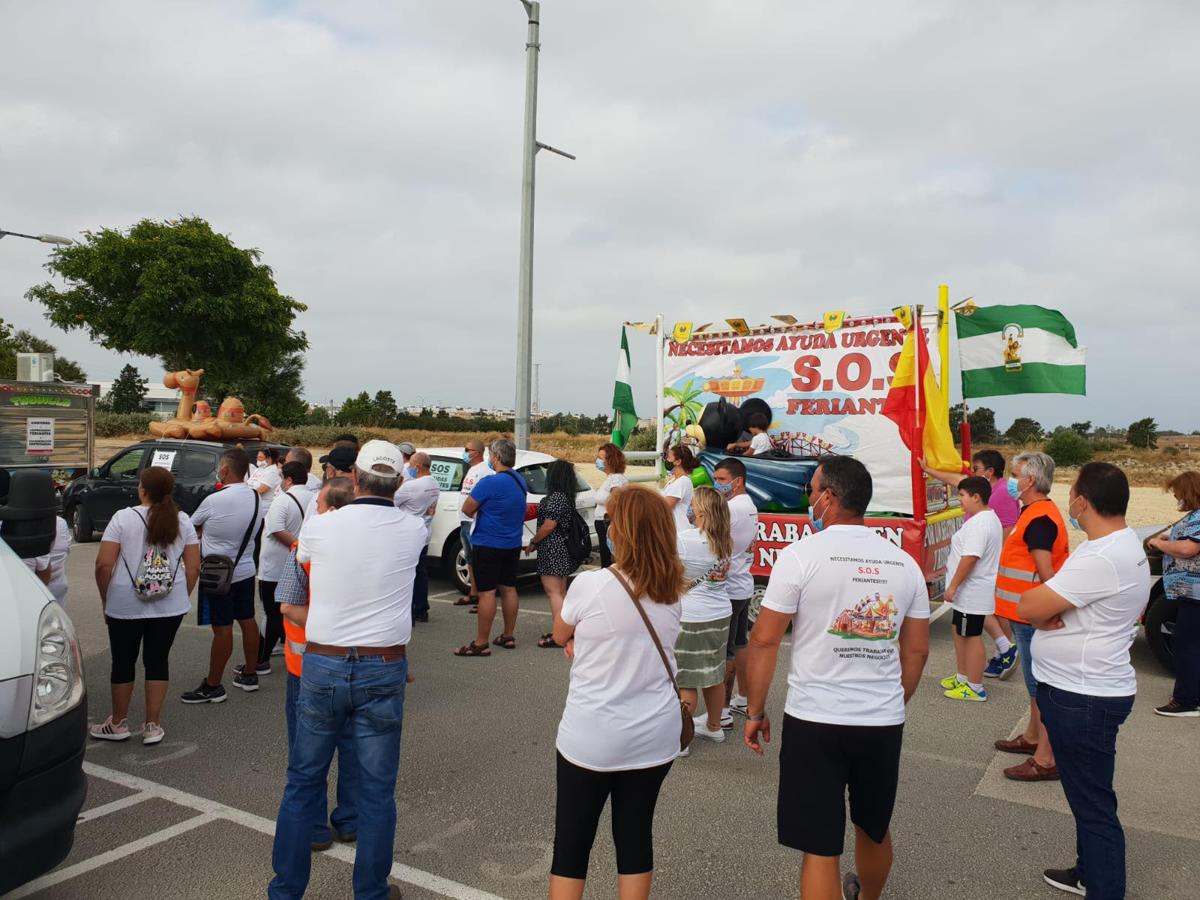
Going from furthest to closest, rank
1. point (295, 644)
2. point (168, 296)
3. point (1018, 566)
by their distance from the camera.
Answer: point (168, 296), point (1018, 566), point (295, 644)

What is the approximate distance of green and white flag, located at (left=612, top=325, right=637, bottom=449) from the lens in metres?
9.93

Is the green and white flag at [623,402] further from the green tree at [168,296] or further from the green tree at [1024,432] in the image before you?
the green tree at [1024,432]

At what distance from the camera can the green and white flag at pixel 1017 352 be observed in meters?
7.54

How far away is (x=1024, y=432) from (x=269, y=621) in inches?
1942

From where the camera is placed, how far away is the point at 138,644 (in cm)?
479

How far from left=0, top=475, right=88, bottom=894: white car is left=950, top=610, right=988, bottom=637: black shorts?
544 centimetres

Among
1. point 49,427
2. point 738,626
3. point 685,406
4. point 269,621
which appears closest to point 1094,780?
point 738,626

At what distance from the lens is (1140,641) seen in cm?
799

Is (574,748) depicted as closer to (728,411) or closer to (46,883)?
(46,883)

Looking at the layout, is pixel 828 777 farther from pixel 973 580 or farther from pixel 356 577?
pixel 973 580

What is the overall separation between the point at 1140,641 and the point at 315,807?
793 cm

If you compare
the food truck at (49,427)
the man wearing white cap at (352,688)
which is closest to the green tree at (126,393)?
the food truck at (49,427)

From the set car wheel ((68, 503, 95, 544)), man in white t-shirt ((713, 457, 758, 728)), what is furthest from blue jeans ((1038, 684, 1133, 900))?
car wheel ((68, 503, 95, 544))

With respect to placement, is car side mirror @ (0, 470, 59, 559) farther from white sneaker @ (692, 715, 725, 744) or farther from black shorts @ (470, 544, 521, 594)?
A: black shorts @ (470, 544, 521, 594)
